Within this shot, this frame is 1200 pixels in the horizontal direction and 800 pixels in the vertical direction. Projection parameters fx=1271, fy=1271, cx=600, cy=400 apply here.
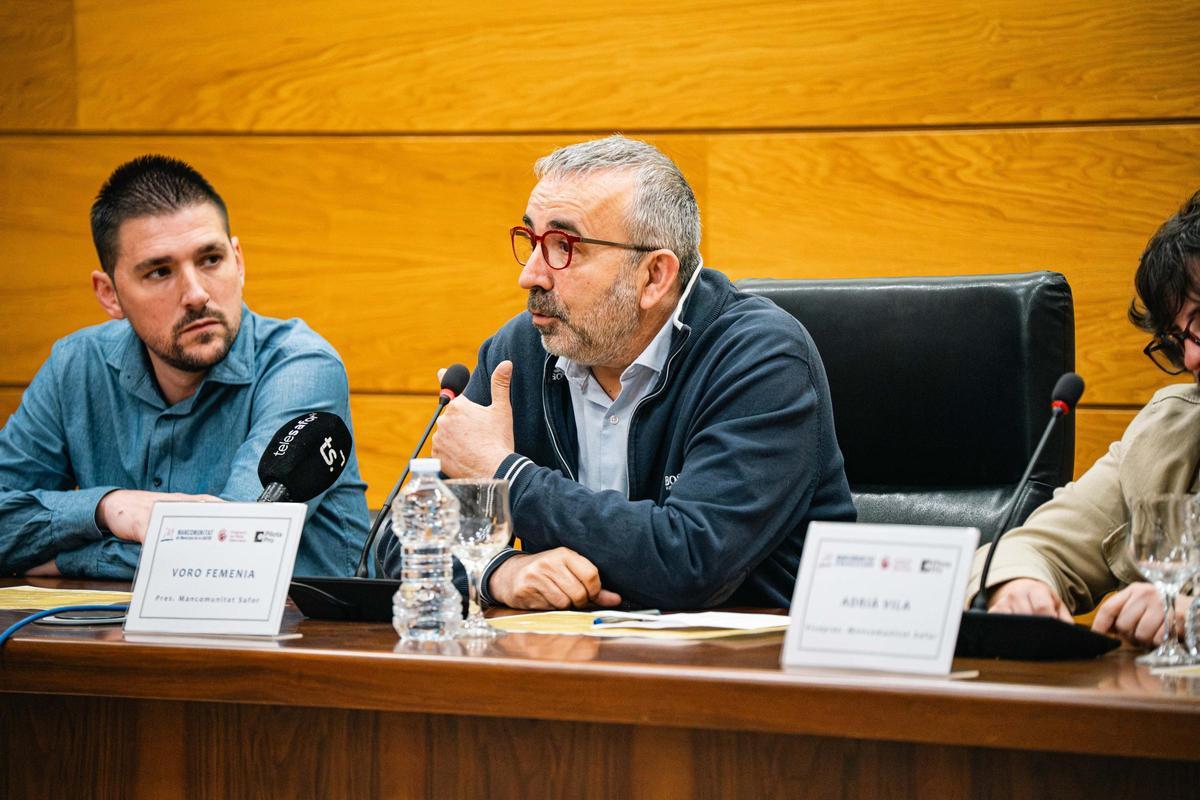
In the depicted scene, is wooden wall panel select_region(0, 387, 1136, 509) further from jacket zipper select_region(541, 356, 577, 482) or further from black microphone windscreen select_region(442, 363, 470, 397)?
black microphone windscreen select_region(442, 363, 470, 397)

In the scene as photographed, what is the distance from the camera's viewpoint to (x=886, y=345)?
2.04m

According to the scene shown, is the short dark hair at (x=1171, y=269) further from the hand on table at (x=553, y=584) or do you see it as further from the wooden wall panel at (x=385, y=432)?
the wooden wall panel at (x=385, y=432)

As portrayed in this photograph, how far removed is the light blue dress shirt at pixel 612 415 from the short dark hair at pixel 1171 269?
0.68m

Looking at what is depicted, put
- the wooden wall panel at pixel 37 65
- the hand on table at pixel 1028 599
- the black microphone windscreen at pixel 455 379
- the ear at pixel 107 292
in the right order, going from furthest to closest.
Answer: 1. the wooden wall panel at pixel 37 65
2. the ear at pixel 107 292
3. the black microphone windscreen at pixel 455 379
4. the hand on table at pixel 1028 599

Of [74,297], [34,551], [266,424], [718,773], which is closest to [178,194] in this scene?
[266,424]

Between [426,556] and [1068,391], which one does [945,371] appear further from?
[426,556]

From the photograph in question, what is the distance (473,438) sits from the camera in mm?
1796

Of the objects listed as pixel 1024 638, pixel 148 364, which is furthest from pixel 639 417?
pixel 148 364

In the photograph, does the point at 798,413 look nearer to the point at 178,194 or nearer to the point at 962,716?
the point at 962,716

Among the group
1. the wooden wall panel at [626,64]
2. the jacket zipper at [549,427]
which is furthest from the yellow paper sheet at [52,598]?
the wooden wall panel at [626,64]

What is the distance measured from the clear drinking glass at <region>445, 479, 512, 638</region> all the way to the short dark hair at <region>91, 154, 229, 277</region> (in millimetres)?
1281

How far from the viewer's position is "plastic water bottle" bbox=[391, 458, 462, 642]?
1.28 metres

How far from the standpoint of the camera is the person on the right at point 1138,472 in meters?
1.56

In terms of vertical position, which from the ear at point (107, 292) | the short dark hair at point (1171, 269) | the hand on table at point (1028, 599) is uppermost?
the ear at point (107, 292)
